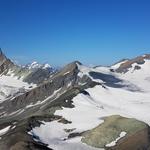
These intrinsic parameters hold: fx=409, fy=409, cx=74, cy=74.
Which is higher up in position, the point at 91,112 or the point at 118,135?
the point at 91,112

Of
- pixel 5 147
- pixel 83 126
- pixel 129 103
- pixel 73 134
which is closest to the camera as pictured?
pixel 5 147

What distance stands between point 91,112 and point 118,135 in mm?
32837

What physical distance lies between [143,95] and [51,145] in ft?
318

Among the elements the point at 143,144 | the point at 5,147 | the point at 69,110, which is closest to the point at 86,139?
the point at 143,144

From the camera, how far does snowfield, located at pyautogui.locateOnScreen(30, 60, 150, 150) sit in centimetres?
9475

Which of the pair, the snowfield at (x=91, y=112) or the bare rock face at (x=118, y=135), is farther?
the snowfield at (x=91, y=112)

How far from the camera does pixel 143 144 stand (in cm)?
8819

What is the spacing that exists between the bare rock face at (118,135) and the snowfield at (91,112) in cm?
124

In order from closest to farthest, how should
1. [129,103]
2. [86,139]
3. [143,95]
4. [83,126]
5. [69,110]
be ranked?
1. [86,139]
2. [83,126]
3. [69,110]
4. [129,103]
5. [143,95]

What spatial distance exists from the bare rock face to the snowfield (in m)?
1.24

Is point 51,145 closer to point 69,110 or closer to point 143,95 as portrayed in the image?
point 69,110

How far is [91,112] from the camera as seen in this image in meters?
127

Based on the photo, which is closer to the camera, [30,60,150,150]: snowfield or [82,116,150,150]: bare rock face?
[82,116,150,150]: bare rock face

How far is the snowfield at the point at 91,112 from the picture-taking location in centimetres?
9475
